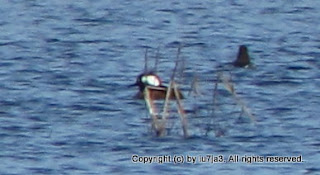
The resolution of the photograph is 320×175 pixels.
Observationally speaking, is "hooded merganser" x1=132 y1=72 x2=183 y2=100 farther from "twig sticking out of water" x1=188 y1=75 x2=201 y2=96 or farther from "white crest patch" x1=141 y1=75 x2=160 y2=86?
"twig sticking out of water" x1=188 y1=75 x2=201 y2=96

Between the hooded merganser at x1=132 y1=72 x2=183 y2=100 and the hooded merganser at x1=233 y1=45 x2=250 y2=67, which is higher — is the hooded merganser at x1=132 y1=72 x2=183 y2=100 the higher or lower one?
the higher one

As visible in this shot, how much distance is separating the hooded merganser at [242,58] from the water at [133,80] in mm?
128

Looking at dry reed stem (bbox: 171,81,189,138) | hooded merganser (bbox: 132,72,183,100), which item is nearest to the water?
dry reed stem (bbox: 171,81,189,138)

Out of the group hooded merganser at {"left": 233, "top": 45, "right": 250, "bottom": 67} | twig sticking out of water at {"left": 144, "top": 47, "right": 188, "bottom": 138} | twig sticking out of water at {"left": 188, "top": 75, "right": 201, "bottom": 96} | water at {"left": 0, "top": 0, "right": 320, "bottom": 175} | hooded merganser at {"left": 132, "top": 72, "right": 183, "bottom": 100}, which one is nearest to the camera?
water at {"left": 0, "top": 0, "right": 320, "bottom": 175}

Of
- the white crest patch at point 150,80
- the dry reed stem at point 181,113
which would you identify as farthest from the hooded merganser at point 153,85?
the dry reed stem at point 181,113

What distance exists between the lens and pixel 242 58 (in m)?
19.6

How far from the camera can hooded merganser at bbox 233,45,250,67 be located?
64.3 feet

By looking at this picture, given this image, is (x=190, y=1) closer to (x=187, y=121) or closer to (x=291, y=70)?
(x=291, y=70)

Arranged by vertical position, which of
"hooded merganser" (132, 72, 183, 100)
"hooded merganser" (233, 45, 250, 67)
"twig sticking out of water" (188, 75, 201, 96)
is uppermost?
"hooded merganser" (132, 72, 183, 100)

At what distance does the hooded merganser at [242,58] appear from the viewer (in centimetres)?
1959

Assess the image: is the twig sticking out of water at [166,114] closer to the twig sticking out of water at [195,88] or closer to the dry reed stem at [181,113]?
the dry reed stem at [181,113]

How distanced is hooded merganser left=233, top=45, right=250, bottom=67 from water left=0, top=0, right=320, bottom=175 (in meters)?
0.13

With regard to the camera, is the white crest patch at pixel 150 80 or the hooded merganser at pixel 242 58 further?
the hooded merganser at pixel 242 58

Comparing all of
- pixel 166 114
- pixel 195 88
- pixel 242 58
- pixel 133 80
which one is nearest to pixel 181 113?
pixel 166 114
